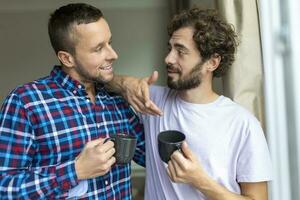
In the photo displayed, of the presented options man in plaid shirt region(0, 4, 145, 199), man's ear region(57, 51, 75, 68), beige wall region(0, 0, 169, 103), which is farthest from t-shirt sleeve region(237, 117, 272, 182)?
beige wall region(0, 0, 169, 103)

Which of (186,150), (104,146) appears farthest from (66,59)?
(186,150)

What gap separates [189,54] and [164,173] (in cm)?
38

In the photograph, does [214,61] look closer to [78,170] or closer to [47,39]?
[78,170]

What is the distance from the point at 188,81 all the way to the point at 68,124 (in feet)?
1.26

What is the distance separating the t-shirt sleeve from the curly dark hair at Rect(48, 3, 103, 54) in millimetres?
551

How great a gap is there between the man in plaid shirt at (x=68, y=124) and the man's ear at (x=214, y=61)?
312 mm

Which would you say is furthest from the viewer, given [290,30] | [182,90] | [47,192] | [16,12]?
[16,12]

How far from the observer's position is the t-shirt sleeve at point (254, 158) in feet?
3.43

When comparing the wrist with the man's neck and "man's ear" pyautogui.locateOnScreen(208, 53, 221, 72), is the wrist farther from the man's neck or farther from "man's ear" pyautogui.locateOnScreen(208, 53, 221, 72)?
"man's ear" pyautogui.locateOnScreen(208, 53, 221, 72)

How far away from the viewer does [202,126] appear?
1.14 meters

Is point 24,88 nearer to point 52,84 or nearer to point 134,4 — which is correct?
point 52,84

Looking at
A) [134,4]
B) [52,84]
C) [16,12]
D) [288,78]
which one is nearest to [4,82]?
[16,12]

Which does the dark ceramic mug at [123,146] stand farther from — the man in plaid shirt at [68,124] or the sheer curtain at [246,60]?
the sheer curtain at [246,60]

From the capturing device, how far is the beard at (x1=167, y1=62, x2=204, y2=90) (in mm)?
1162
